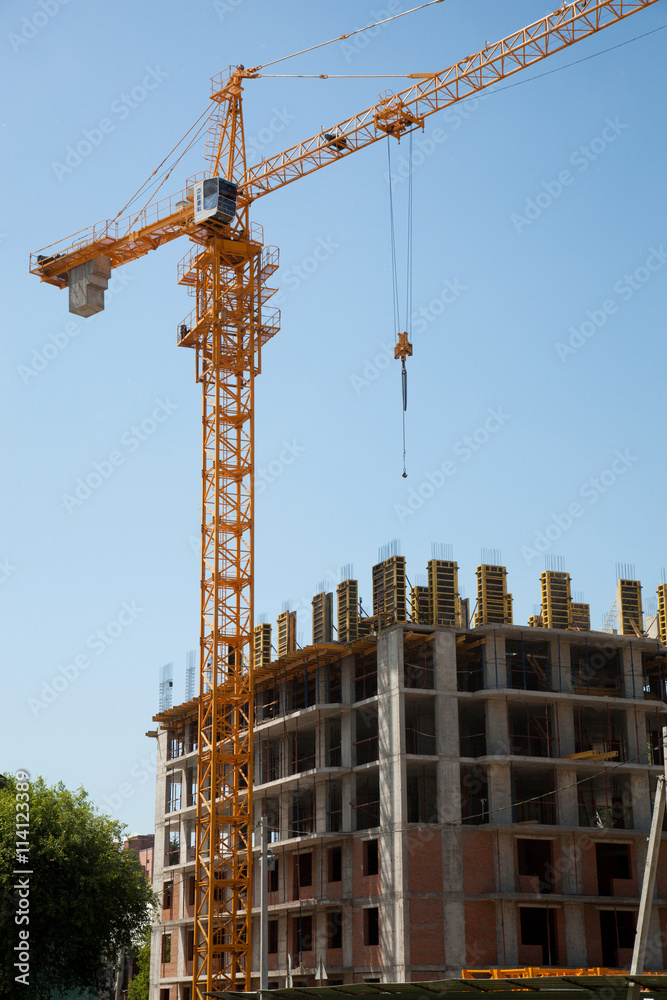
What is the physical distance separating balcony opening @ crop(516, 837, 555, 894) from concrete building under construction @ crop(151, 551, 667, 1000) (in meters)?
0.09

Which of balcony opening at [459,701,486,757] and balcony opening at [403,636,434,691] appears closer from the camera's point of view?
balcony opening at [403,636,434,691]

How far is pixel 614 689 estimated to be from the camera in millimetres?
52250

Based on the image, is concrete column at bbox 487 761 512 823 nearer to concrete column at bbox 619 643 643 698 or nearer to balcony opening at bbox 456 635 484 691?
balcony opening at bbox 456 635 484 691

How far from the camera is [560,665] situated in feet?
167

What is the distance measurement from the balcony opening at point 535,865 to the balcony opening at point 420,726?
540 centimetres

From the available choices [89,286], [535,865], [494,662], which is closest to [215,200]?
[89,286]

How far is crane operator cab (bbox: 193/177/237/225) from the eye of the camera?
53.2m

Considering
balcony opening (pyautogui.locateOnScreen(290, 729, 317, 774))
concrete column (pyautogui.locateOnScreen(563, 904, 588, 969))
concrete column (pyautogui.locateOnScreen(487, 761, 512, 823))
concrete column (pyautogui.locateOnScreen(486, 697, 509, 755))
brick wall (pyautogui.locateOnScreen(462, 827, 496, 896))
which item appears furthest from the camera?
balcony opening (pyautogui.locateOnScreen(290, 729, 317, 774))

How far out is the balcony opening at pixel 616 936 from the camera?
47.4 metres

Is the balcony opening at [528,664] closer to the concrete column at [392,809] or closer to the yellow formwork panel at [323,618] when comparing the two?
the concrete column at [392,809]

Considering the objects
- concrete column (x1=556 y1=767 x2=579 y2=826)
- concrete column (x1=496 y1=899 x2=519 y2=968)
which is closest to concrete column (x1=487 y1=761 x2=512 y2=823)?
concrete column (x1=556 y1=767 x2=579 y2=826)

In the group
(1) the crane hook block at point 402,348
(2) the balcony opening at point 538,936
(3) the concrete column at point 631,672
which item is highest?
(1) the crane hook block at point 402,348

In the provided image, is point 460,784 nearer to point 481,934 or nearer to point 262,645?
point 481,934

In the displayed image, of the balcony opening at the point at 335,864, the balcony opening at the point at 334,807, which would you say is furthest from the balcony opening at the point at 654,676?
the balcony opening at the point at 335,864
